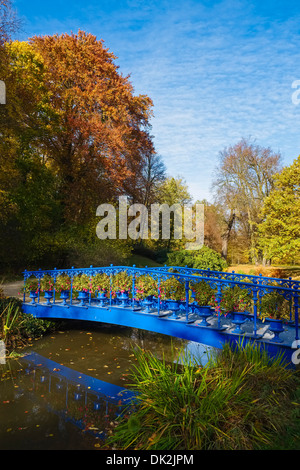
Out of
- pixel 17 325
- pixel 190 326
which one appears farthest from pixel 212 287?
pixel 17 325

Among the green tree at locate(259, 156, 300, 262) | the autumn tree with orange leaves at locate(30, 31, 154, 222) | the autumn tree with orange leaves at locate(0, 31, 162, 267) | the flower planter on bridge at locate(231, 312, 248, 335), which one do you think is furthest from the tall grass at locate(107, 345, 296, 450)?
the green tree at locate(259, 156, 300, 262)

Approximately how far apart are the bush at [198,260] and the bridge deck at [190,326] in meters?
15.6

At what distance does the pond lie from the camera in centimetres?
507

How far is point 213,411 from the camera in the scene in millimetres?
4188

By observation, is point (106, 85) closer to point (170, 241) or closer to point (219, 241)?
point (170, 241)

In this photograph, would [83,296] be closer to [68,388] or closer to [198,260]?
[68,388]

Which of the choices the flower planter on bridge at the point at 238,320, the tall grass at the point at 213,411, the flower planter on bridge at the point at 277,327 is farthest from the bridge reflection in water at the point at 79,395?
the flower planter on bridge at the point at 277,327

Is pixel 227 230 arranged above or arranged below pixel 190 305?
above

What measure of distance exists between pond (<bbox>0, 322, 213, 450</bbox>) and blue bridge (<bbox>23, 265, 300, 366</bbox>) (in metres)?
0.86

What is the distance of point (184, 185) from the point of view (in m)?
41.1

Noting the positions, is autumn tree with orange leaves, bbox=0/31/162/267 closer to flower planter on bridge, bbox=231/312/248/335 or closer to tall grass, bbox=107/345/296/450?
flower planter on bridge, bbox=231/312/248/335

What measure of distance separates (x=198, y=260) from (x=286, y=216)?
716 centimetres

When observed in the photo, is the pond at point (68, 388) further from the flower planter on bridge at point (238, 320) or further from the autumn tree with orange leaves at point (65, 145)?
the autumn tree with orange leaves at point (65, 145)

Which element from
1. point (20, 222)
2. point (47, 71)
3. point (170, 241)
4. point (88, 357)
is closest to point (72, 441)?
point (88, 357)
